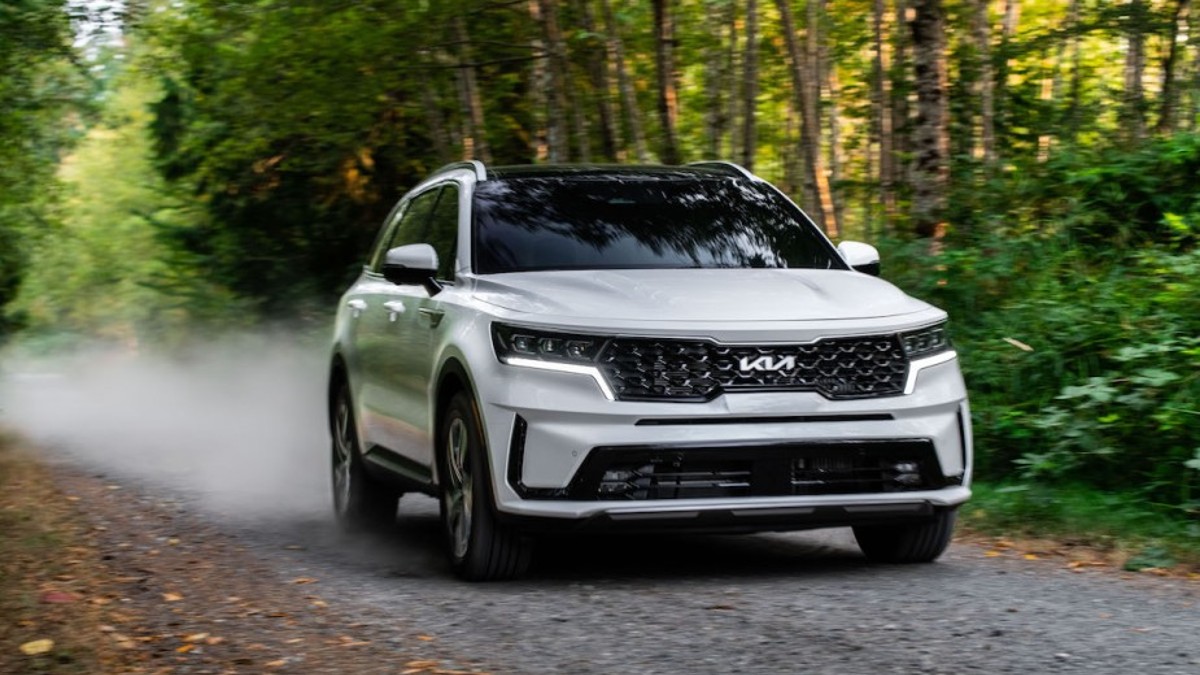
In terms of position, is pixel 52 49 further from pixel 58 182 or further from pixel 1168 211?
pixel 58 182

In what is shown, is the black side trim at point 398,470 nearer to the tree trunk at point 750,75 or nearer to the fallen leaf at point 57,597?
the fallen leaf at point 57,597

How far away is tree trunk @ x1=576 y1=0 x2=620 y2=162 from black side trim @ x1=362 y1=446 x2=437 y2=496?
369 inches

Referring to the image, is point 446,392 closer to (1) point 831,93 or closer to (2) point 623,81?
(2) point 623,81

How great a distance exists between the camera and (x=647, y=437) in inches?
271

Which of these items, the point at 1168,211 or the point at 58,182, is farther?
the point at 58,182

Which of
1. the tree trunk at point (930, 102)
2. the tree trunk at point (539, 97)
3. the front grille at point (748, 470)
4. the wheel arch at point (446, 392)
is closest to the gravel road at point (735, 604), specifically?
the front grille at point (748, 470)

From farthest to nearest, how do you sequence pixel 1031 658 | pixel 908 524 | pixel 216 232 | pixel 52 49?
pixel 216 232 → pixel 52 49 → pixel 908 524 → pixel 1031 658

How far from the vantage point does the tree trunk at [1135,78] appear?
15.8 m

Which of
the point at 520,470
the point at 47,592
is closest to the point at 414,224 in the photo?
the point at 520,470

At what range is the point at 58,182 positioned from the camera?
37812 mm

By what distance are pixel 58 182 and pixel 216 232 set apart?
1258 cm

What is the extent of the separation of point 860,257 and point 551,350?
2.06 meters

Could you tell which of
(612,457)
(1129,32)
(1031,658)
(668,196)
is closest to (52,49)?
(1129,32)

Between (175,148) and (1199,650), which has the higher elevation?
(1199,650)
